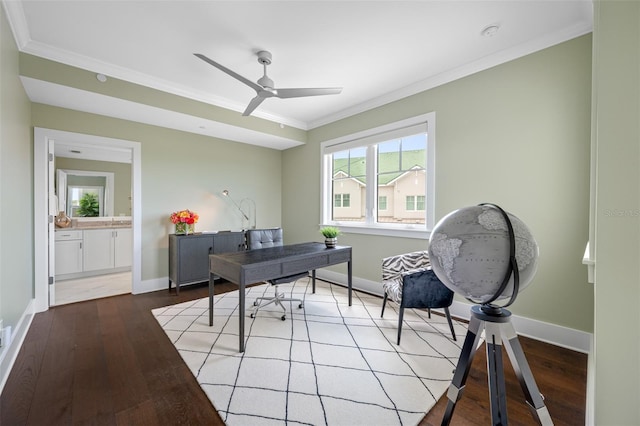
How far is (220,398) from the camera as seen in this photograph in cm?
163

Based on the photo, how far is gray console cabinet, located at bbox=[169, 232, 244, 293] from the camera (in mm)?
3678

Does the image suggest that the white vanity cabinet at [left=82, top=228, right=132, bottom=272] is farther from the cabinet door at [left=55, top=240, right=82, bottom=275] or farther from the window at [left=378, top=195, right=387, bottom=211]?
the window at [left=378, top=195, right=387, bottom=211]

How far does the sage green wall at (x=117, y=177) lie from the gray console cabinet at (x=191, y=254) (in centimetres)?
269

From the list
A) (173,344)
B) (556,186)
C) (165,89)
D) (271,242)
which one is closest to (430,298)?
(556,186)

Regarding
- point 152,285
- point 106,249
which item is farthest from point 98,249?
point 152,285

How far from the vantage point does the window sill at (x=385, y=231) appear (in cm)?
318

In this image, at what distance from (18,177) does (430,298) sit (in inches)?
153

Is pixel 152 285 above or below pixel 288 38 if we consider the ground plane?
below

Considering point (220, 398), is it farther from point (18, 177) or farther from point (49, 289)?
point (49, 289)

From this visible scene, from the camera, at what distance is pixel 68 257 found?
441 cm

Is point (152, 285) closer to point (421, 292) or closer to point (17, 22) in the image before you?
point (17, 22)

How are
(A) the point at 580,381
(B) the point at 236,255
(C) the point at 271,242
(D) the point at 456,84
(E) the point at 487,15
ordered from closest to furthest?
(A) the point at 580,381 < (E) the point at 487,15 < (B) the point at 236,255 < (D) the point at 456,84 < (C) the point at 271,242

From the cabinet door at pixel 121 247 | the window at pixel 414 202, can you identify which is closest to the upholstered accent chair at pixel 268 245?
the window at pixel 414 202

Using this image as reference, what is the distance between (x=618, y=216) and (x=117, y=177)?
282 inches
